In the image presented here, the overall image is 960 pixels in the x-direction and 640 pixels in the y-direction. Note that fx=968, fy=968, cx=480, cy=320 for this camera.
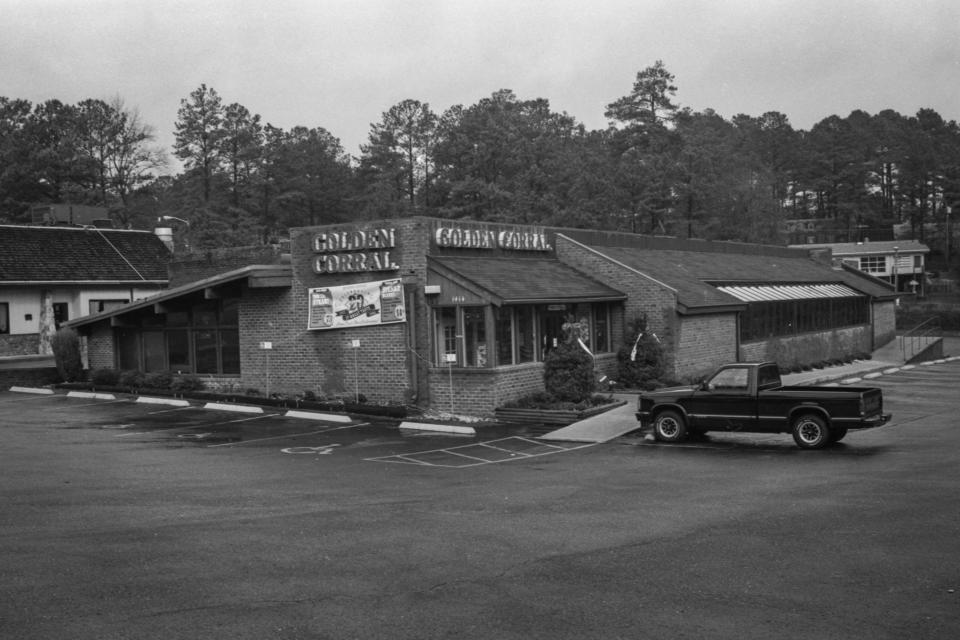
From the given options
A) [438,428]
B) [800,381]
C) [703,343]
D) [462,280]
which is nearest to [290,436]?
[438,428]

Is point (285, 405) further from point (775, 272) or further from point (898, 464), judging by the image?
point (775, 272)

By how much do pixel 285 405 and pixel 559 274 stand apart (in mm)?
9428

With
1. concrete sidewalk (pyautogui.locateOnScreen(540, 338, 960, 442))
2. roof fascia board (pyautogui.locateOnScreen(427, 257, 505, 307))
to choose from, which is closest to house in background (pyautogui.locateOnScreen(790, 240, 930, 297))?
concrete sidewalk (pyautogui.locateOnScreen(540, 338, 960, 442))

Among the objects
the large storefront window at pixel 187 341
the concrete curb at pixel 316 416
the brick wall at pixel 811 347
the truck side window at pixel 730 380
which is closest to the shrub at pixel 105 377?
the large storefront window at pixel 187 341

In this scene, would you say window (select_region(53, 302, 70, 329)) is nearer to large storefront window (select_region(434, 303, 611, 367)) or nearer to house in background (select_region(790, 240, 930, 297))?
large storefront window (select_region(434, 303, 611, 367))

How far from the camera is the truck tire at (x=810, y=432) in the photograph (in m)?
18.8

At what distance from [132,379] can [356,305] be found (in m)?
9.26

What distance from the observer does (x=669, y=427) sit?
68.4ft

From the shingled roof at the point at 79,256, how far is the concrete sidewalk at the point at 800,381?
28.6m

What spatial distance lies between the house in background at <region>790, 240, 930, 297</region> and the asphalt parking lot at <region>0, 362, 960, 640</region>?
81.6 metres

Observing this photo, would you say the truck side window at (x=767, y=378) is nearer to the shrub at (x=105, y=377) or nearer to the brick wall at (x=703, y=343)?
the brick wall at (x=703, y=343)

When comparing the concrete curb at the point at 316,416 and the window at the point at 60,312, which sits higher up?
the window at the point at 60,312

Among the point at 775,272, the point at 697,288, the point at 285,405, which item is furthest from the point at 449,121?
the point at 285,405

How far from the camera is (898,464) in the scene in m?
16.6
